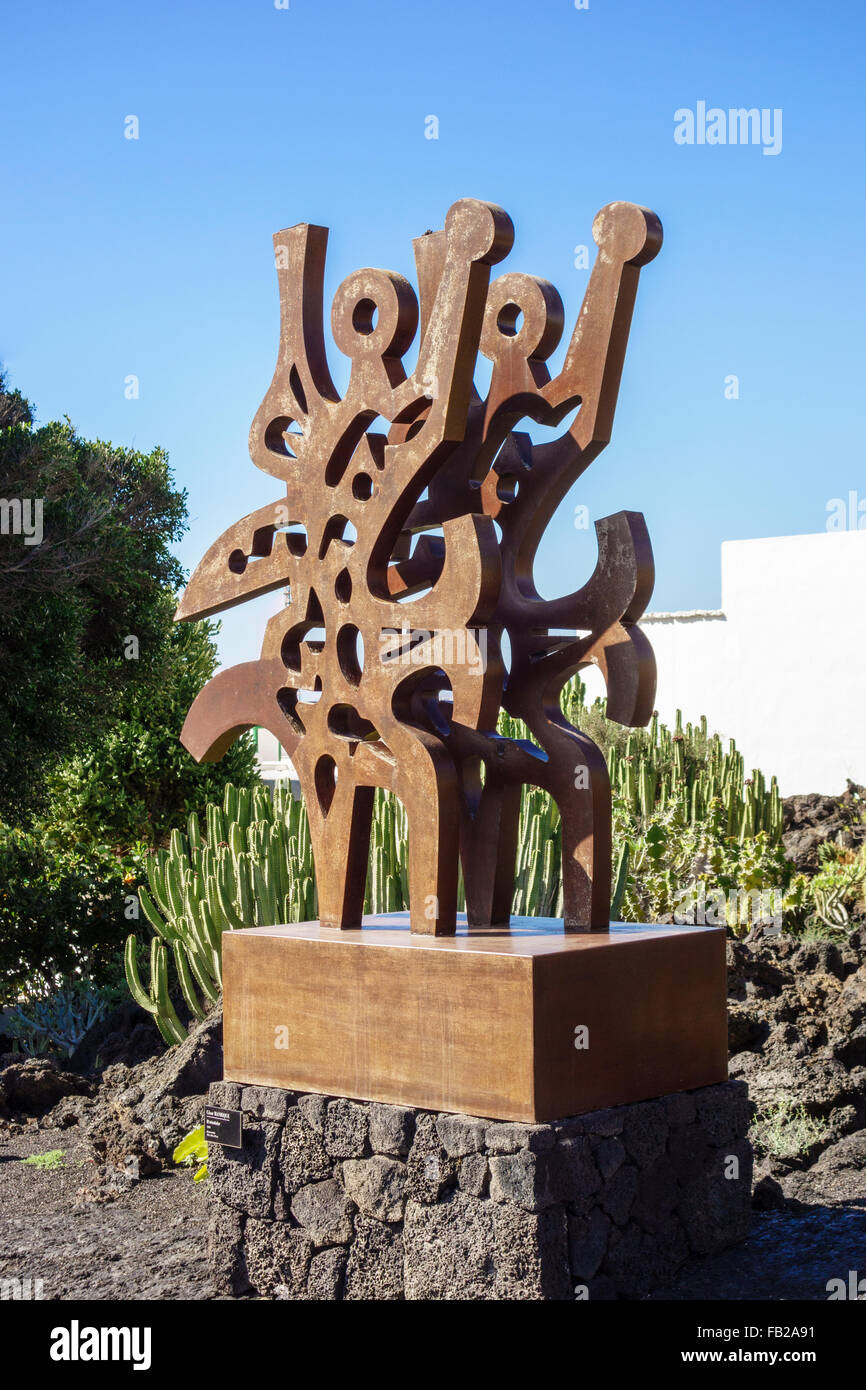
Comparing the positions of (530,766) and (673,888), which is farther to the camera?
(673,888)

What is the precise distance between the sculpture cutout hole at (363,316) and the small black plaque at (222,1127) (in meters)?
2.45

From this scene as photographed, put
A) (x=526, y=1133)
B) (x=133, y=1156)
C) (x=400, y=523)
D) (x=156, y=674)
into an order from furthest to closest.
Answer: (x=156, y=674), (x=133, y=1156), (x=400, y=523), (x=526, y=1133)

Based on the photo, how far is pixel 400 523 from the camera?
4.12m

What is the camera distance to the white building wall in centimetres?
1628

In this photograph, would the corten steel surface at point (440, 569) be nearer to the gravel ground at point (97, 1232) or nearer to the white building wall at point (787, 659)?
the gravel ground at point (97, 1232)

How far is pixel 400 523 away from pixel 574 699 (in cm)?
892

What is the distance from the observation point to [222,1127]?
427cm

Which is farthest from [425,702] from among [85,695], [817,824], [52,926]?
[817,824]

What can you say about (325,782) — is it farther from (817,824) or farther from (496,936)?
(817,824)

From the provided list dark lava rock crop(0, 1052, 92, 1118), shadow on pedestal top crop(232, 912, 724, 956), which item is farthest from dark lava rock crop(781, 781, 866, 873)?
shadow on pedestal top crop(232, 912, 724, 956)

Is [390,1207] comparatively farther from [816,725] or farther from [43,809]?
[816,725]

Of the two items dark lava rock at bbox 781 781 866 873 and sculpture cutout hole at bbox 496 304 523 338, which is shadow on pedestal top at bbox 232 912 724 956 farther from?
dark lava rock at bbox 781 781 866 873

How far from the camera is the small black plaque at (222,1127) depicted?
13.9ft
